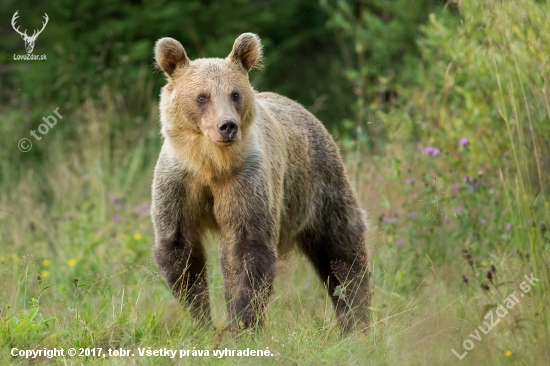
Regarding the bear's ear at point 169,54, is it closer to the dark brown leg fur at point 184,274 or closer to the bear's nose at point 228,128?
the bear's nose at point 228,128

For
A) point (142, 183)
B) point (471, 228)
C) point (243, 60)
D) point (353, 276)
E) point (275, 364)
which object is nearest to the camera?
point (275, 364)

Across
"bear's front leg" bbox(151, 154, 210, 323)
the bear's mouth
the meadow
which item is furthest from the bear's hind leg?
the bear's mouth

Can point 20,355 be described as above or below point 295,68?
below

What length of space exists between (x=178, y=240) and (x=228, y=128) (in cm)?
86

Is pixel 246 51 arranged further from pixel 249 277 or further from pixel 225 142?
pixel 249 277

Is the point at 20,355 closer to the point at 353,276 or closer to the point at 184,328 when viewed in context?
the point at 184,328

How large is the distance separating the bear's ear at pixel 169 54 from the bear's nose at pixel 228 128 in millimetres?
732

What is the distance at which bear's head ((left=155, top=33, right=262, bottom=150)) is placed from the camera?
4648 millimetres

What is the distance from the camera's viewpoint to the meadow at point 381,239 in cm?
409

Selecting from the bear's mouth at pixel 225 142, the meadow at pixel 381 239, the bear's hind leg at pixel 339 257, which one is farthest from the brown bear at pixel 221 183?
the bear's hind leg at pixel 339 257

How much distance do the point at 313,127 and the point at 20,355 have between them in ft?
9.29

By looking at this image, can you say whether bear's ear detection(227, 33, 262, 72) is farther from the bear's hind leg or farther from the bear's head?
the bear's hind leg

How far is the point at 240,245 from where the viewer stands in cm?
481

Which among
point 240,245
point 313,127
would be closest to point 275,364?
point 240,245
